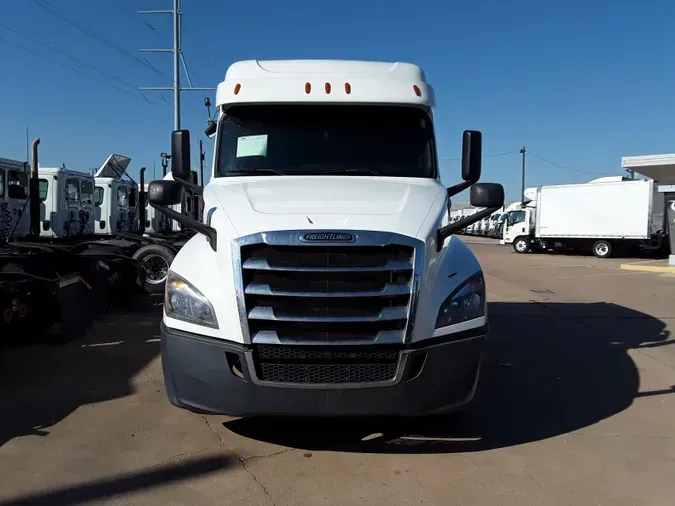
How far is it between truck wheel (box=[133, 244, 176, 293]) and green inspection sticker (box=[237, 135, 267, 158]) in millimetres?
6024

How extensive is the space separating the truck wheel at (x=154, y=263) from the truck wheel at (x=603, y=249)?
21195mm

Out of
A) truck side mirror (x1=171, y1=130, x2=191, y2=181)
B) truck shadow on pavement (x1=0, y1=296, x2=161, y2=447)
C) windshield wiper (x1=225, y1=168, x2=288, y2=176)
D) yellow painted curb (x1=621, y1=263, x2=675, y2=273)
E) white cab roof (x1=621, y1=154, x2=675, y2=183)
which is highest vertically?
white cab roof (x1=621, y1=154, x2=675, y2=183)

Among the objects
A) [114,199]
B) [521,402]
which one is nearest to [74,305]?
[521,402]

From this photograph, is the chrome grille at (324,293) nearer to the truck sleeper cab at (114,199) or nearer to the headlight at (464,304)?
the headlight at (464,304)

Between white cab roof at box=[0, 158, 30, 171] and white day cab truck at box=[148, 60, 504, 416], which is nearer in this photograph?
white day cab truck at box=[148, 60, 504, 416]

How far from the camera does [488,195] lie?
4641 millimetres

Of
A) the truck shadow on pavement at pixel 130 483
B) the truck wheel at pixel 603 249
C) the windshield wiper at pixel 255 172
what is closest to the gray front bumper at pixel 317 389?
→ the truck shadow on pavement at pixel 130 483

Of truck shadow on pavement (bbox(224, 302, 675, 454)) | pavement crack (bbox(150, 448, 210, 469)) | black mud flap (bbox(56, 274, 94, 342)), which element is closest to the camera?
pavement crack (bbox(150, 448, 210, 469))

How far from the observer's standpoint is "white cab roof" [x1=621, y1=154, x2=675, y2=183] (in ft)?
79.7

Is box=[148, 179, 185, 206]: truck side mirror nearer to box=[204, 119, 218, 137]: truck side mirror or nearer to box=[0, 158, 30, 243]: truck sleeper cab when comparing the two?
box=[204, 119, 218, 137]: truck side mirror

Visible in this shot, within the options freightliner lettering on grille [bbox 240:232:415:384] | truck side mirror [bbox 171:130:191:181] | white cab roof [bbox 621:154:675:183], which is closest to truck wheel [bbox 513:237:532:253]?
white cab roof [bbox 621:154:675:183]

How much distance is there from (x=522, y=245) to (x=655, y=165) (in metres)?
6.97

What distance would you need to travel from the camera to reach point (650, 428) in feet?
15.4

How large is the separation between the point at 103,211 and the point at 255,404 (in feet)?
43.7
